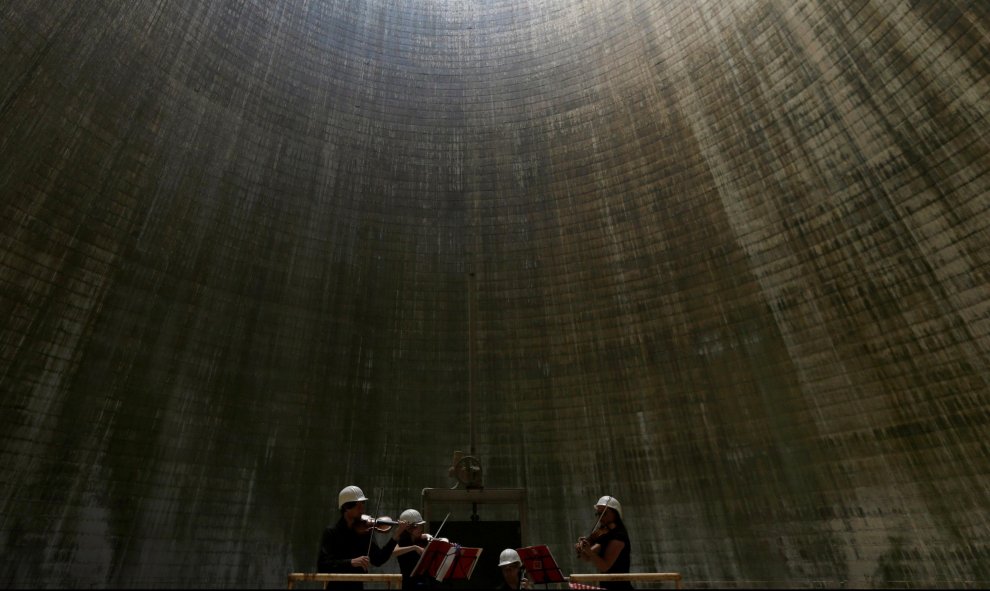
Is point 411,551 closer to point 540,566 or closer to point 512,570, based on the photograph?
point 512,570

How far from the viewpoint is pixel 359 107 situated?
25.7 ft

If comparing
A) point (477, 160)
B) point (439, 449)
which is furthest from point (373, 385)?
point (477, 160)

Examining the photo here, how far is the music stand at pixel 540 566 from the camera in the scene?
3180 millimetres

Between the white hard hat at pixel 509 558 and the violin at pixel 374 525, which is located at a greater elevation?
the violin at pixel 374 525

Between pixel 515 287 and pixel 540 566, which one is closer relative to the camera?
pixel 540 566

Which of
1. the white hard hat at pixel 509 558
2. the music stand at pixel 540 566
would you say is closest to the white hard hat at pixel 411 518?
the white hard hat at pixel 509 558

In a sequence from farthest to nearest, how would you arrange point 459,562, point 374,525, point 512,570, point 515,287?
point 515,287 → point 374,525 → point 512,570 → point 459,562

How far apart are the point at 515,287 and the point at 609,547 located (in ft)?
13.8

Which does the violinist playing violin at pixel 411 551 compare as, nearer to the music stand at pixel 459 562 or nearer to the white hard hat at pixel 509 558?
the music stand at pixel 459 562

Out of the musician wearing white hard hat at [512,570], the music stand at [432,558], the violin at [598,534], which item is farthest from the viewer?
the violin at [598,534]

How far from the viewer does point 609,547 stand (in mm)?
3316

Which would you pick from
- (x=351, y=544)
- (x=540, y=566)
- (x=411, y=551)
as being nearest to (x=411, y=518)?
(x=411, y=551)

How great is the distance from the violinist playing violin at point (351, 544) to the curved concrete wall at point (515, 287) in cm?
190

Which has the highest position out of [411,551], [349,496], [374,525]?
[349,496]
